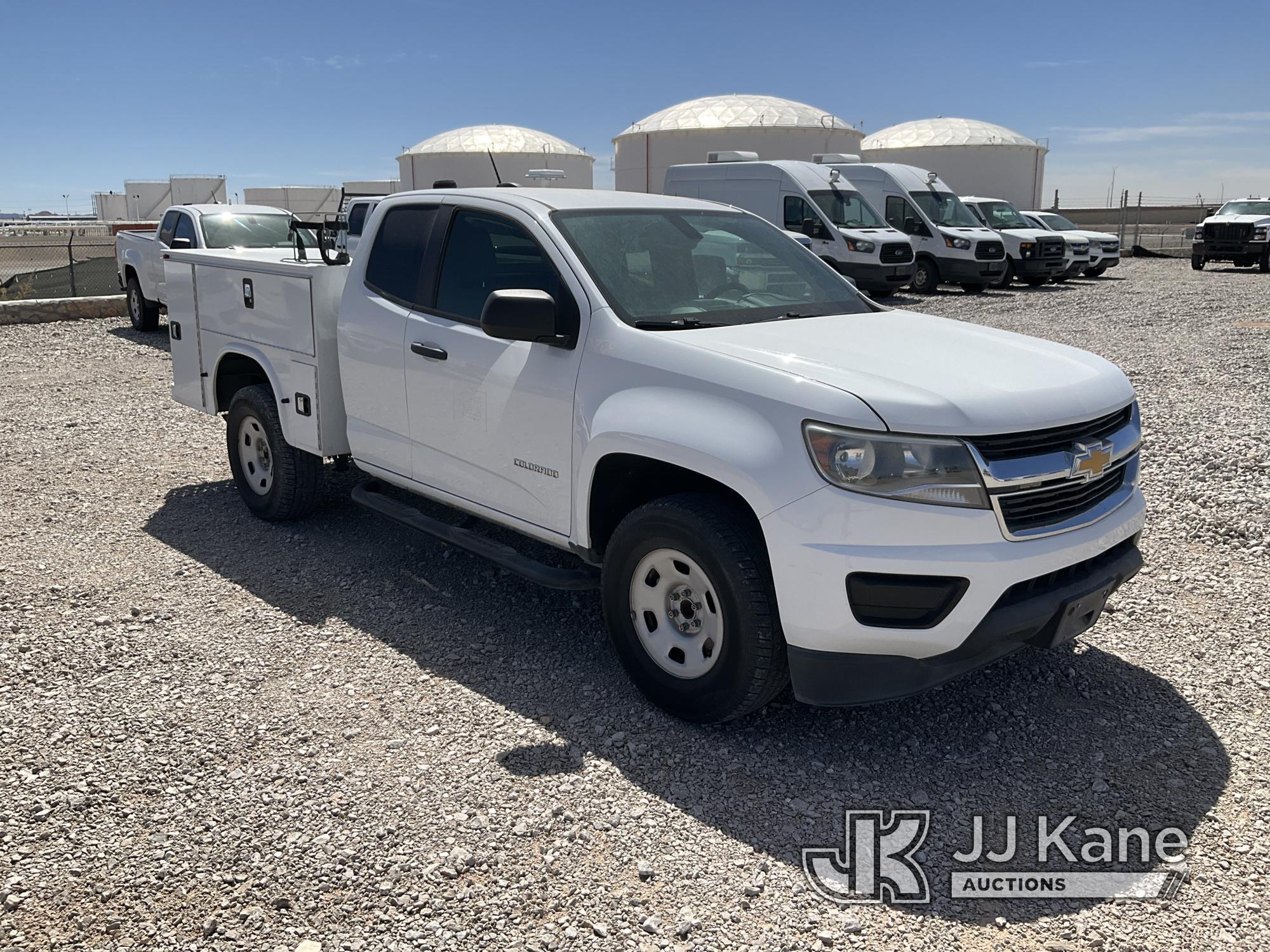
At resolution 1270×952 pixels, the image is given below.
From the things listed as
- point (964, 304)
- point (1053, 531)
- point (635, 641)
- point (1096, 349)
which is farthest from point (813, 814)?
point (964, 304)

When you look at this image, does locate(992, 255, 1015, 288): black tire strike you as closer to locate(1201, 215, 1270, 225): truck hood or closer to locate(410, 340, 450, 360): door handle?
locate(1201, 215, 1270, 225): truck hood

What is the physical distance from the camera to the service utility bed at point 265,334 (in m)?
5.83

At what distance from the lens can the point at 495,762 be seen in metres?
3.89

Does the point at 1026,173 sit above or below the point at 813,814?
above

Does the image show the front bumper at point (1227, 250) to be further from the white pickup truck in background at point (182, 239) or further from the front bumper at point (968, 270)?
the white pickup truck in background at point (182, 239)

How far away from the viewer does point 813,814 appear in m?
3.59

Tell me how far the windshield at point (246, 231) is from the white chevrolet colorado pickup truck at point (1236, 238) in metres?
24.2

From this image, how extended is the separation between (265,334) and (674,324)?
3.01 meters

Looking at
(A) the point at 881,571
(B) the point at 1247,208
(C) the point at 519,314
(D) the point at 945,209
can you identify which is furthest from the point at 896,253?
(A) the point at 881,571

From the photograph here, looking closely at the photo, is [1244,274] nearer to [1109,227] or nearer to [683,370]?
[1109,227]

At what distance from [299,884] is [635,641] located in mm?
1521

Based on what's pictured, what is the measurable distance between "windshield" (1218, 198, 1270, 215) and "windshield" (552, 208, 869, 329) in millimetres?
29286

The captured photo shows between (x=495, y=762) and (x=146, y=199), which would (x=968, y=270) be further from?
(x=146, y=199)

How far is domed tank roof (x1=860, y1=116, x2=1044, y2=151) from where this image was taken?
47.1 m
